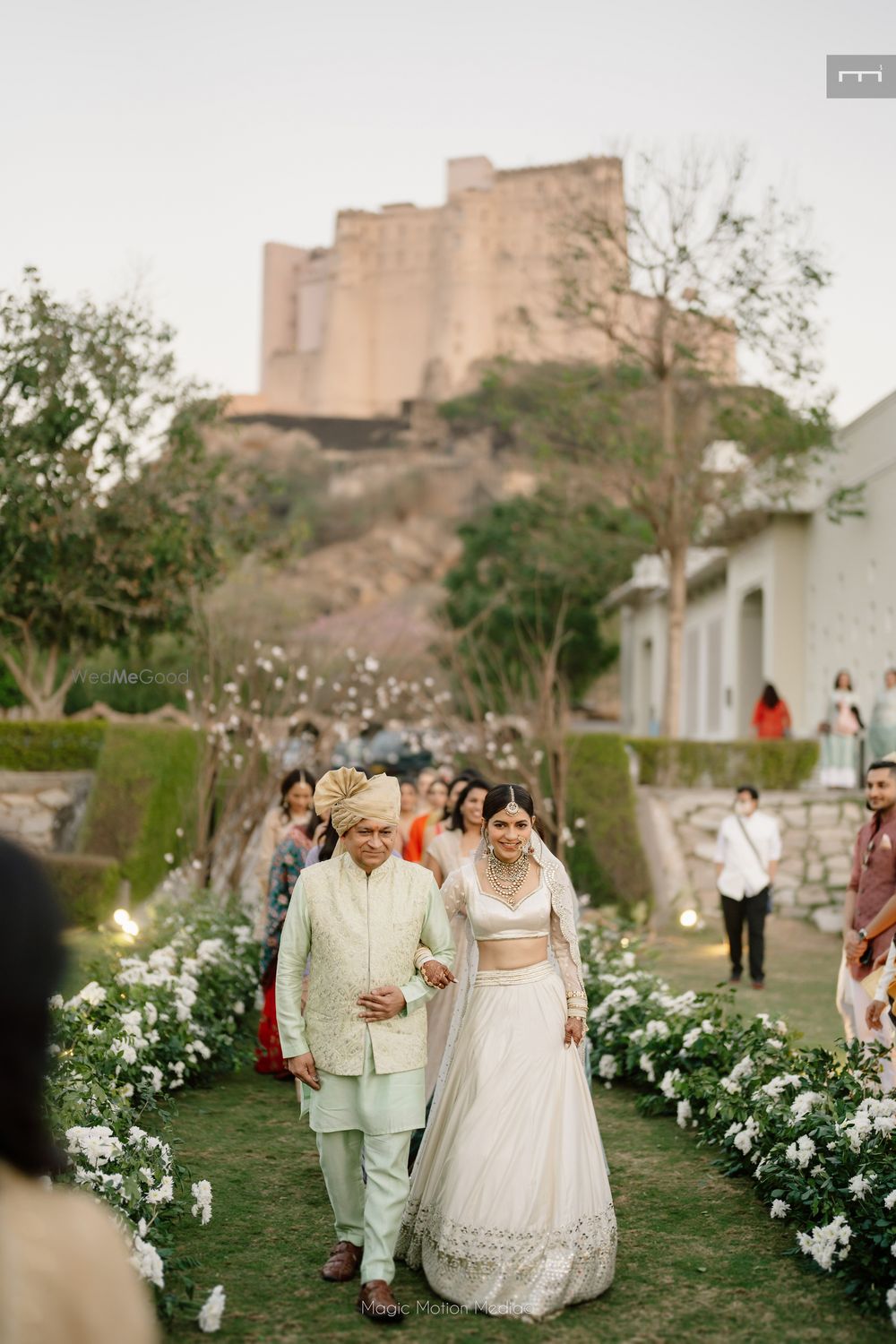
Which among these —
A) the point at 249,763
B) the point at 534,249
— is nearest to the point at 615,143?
the point at 249,763

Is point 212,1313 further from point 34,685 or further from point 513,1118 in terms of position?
point 34,685

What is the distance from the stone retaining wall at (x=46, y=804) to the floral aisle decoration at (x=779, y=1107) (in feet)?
28.8

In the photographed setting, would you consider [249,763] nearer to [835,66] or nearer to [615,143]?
[835,66]

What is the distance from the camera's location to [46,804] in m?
16.0

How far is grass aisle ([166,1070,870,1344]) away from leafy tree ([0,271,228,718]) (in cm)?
1148

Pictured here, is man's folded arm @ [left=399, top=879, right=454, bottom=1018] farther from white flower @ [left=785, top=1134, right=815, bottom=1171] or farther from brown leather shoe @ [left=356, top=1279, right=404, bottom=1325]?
white flower @ [left=785, top=1134, right=815, bottom=1171]

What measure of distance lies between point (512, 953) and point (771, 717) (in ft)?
46.7

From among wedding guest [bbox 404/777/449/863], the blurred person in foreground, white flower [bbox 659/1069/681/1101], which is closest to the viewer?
the blurred person in foreground

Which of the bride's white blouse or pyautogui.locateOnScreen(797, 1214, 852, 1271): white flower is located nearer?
pyautogui.locateOnScreen(797, 1214, 852, 1271): white flower

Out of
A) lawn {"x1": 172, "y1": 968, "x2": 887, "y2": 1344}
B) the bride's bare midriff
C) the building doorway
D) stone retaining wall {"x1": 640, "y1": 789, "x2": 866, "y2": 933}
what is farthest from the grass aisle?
the building doorway

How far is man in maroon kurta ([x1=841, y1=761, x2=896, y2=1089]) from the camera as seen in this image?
6.84m

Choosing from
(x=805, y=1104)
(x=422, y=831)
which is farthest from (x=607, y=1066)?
(x=805, y=1104)

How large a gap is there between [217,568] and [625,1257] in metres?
15.0

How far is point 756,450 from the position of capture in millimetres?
20984
